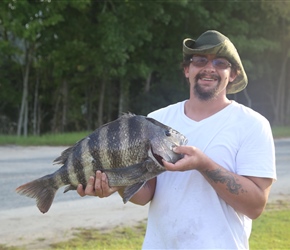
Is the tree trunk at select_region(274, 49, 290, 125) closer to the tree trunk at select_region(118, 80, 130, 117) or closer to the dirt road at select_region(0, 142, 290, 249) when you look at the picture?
the tree trunk at select_region(118, 80, 130, 117)

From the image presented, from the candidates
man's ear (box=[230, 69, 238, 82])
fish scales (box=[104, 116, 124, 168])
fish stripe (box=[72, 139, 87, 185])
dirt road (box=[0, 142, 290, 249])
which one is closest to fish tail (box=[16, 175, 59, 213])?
fish stripe (box=[72, 139, 87, 185])

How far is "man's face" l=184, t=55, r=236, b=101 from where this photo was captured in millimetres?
2736

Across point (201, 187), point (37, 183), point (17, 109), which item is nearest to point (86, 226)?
point (37, 183)

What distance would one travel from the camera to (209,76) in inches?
108

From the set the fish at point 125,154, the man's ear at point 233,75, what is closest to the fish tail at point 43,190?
the fish at point 125,154

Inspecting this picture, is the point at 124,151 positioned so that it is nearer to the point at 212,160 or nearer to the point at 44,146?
the point at 212,160

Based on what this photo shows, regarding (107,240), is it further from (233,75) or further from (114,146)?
(233,75)

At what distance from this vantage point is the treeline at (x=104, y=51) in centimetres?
2055

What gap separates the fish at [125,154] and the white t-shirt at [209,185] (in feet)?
0.54

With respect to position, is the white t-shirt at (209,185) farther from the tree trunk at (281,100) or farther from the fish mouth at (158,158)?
the tree trunk at (281,100)

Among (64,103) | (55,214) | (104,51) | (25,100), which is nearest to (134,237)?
(55,214)

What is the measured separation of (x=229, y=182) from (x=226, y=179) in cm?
2

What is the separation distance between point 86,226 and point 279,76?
26.7 m

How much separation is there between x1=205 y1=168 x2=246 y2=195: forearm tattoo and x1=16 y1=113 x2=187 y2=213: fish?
18 cm
